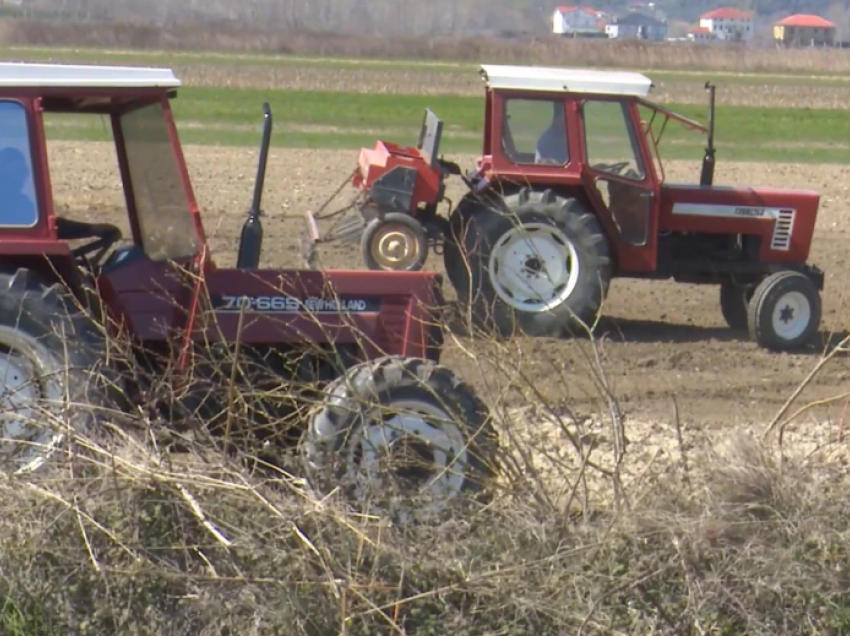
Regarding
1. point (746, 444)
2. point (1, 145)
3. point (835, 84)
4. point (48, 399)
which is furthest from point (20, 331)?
point (835, 84)

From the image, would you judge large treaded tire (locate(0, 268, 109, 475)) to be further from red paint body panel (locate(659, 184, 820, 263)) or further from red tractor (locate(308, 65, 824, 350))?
red paint body panel (locate(659, 184, 820, 263))

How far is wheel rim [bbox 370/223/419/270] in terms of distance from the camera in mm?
9383

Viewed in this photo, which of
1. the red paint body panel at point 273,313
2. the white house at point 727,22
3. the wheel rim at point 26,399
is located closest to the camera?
the wheel rim at point 26,399

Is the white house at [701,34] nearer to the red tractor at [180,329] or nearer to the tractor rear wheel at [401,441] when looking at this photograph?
the red tractor at [180,329]

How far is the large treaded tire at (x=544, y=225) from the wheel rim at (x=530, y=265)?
0.10 feet

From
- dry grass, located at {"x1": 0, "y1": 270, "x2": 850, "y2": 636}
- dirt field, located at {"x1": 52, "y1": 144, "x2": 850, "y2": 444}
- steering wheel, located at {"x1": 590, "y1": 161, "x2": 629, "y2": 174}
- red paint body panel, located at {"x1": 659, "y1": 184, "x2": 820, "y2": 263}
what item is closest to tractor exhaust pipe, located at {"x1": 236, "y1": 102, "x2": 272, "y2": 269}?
dirt field, located at {"x1": 52, "y1": 144, "x2": 850, "y2": 444}

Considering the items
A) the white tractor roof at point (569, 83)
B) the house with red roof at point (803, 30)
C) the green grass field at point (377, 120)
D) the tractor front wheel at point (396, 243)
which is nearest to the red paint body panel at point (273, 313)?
the tractor front wheel at point (396, 243)

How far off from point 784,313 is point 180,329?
5.39m

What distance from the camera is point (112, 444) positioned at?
454 cm

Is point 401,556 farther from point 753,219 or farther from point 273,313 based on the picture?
point 753,219

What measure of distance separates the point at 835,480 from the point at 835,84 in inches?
1690

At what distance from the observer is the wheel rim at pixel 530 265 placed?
934 cm

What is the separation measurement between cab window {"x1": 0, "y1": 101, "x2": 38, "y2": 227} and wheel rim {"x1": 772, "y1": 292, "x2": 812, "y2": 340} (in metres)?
5.85

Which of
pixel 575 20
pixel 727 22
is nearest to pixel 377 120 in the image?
pixel 575 20
